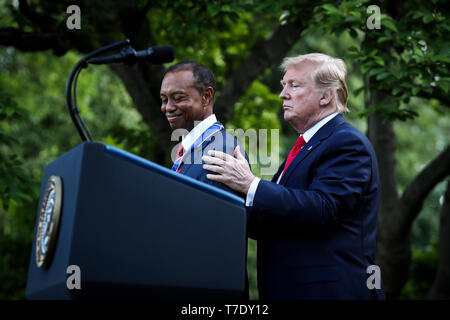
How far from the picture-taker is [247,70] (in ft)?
23.4

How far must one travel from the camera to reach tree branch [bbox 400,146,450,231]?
20.7 feet

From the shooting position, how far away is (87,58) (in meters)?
1.97

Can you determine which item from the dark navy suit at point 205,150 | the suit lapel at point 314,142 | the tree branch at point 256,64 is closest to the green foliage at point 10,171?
the tree branch at point 256,64

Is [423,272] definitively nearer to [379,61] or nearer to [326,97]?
[379,61]

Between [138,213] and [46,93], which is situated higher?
[46,93]

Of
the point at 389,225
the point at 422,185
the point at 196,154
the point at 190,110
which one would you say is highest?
the point at 422,185

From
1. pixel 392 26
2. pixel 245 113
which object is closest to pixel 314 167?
pixel 392 26

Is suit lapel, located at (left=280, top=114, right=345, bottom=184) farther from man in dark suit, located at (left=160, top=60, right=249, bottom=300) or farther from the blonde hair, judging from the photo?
man in dark suit, located at (left=160, top=60, right=249, bottom=300)

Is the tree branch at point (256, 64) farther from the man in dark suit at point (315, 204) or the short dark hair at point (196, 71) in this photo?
the man in dark suit at point (315, 204)

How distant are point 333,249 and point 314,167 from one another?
0.39m

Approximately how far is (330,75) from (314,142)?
0.33m

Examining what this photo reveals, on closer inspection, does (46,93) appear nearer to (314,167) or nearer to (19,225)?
(19,225)

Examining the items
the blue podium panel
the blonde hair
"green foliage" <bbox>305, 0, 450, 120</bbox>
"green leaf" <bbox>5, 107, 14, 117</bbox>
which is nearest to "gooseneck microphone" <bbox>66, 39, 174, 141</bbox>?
the blue podium panel

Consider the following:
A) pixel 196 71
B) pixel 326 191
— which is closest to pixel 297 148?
Result: pixel 326 191
